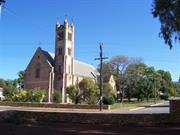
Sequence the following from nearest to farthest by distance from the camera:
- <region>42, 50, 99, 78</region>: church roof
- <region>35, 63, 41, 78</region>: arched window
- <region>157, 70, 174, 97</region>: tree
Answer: <region>35, 63, 41, 78</region>: arched window → <region>42, 50, 99, 78</region>: church roof → <region>157, 70, 174, 97</region>: tree

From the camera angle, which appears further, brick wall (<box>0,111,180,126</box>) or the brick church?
the brick church

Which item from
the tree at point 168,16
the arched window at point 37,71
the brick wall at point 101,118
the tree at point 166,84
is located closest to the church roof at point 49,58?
the arched window at point 37,71

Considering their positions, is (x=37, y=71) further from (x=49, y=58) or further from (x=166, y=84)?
(x=166, y=84)

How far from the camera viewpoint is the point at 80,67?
10412cm

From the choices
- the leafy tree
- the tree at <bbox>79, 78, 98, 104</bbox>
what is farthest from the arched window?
the tree at <bbox>79, 78, 98, 104</bbox>

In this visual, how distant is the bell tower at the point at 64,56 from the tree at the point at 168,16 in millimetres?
68656

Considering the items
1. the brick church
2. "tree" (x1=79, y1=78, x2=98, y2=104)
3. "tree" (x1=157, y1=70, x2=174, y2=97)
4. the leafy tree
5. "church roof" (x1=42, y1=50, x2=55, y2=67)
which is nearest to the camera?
the leafy tree

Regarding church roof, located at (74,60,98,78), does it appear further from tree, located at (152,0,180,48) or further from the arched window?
tree, located at (152,0,180,48)

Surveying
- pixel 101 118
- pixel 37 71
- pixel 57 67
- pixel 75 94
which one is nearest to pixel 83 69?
pixel 57 67

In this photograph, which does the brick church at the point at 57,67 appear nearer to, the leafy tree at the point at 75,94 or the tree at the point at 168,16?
the leafy tree at the point at 75,94

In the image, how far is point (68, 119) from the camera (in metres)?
25.5

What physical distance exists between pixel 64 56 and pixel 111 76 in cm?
1762

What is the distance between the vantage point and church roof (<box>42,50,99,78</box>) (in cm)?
9464

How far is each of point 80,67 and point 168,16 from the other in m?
85.2
